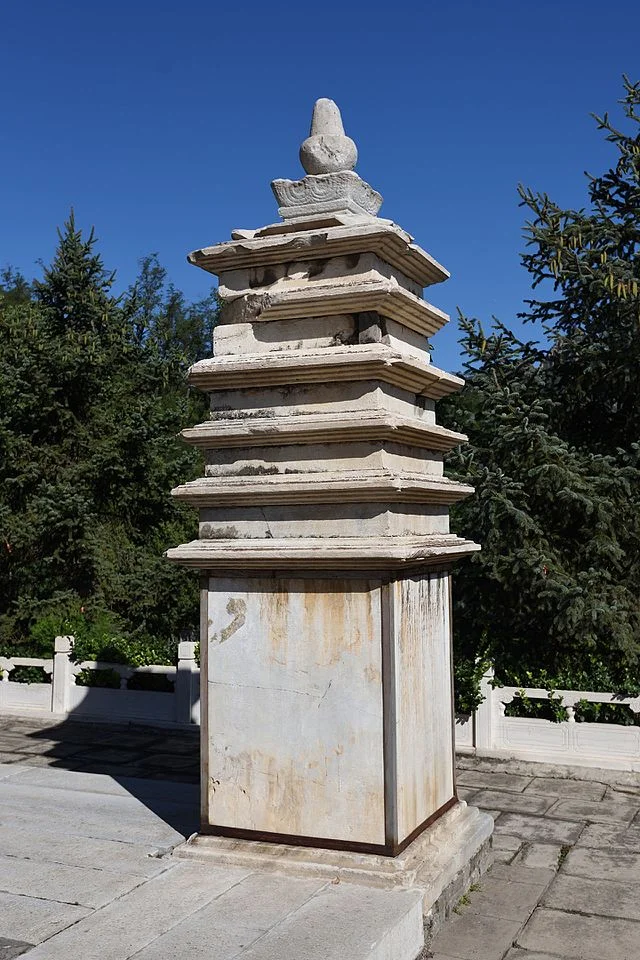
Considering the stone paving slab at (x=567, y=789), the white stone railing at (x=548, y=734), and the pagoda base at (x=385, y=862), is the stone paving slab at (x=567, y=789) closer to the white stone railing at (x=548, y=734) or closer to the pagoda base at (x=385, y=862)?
the white stone railing at (x=548, y=734)

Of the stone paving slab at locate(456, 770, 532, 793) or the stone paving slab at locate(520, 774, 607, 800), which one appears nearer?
the stone paving slab at locate(520, 774, 607, 800)

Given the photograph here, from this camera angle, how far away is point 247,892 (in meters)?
5.10

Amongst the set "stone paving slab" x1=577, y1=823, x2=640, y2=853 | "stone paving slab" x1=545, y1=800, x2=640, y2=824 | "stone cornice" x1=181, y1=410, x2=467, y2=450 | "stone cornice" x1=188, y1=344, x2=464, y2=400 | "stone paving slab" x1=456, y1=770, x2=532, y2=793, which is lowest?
"stone paving slab" x1=456, y1=770, x2=532, y2=793

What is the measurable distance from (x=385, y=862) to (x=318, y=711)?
951 millimetres

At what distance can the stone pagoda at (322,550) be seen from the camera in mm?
5469

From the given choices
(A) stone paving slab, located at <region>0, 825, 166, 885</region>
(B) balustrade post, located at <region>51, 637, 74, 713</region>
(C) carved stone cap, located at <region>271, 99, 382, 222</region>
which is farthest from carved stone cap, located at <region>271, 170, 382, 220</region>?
(B) balustrade post, located at <region>51, 637, 74, 713</region>

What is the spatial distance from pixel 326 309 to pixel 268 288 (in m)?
0.48

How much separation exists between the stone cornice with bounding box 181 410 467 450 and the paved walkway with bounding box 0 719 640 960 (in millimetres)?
2668

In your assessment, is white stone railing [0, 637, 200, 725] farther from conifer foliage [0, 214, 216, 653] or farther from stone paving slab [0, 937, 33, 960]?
stone paving slab [0, 937, 33, 960]

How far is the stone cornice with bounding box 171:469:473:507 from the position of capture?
5469mm

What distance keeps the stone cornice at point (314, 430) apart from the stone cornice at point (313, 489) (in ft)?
0.73

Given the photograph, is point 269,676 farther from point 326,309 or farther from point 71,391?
point 71,391

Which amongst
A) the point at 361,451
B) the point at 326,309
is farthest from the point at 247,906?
the point at 326,309

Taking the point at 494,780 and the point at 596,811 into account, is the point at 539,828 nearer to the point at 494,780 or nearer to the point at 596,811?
the point at 596,811
